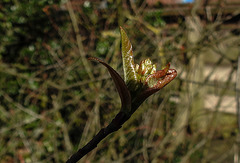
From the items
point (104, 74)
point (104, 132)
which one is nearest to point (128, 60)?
point (104, 132)

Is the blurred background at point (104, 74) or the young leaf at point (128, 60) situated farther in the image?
the blurred background at point (104, 74)

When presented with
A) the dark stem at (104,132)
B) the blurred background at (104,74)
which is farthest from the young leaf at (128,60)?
the blurred background at (104,74)

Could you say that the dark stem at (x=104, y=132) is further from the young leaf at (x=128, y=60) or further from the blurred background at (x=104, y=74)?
the blurred background at (x=104, y=74)

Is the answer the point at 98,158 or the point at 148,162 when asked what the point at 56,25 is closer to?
the point at 98,158

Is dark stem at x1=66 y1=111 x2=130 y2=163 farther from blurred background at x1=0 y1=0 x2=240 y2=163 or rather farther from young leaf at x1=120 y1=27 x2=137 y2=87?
blurred background at x1=0 y1=0 x2=240 y2=163

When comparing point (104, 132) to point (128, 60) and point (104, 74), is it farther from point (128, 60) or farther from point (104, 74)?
point (104, 74)


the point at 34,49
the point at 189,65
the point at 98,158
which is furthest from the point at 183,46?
the point at 34,49

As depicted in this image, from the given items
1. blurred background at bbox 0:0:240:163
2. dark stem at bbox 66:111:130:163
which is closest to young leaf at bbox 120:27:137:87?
dark stem at bbox 66:111:130:163

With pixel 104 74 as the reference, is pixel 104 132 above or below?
above
